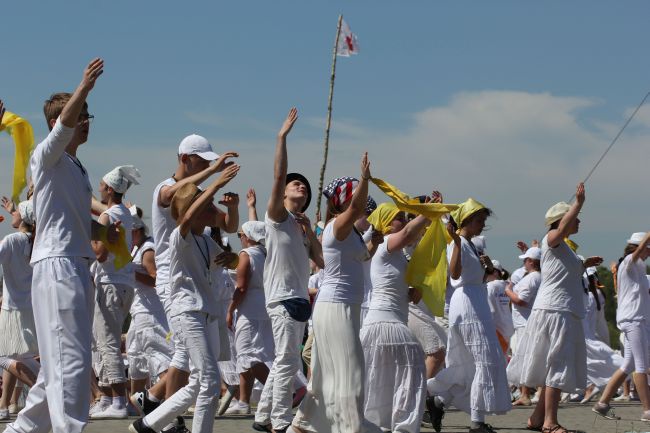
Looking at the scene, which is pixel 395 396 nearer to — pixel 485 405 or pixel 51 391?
pixel 485 405

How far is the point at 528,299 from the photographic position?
53.2 ft

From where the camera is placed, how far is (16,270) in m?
11.2

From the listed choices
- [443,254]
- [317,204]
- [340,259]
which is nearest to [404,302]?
[443,254]

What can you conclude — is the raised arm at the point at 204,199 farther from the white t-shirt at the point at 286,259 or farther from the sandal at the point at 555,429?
the sandal at the point at 555,429

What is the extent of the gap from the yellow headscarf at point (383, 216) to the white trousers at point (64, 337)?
353cm

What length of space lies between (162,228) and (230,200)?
88 centimetres

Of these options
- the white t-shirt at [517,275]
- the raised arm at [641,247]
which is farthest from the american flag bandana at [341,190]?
the white t-shirt at [517,275]

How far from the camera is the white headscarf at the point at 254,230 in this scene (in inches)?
486

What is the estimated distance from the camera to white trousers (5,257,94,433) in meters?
6.55

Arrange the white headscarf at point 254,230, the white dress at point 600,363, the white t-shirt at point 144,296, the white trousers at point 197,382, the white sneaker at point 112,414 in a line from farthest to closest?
the white dress at point 600,363, the white headscarf at point 254,230, the white t-shirt at point 144,296, the white sneaker at point 112,414, the white trousers at point 197,382

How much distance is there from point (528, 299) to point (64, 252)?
1055 centimetres

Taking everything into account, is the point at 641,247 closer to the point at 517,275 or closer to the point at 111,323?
the point at 517,275

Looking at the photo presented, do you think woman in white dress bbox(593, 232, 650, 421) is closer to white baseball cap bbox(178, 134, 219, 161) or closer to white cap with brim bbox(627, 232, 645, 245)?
white cap with brim bbox(627, 232, 645, 245)

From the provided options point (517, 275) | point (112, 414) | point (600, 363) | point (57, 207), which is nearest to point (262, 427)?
point (112, 414)
